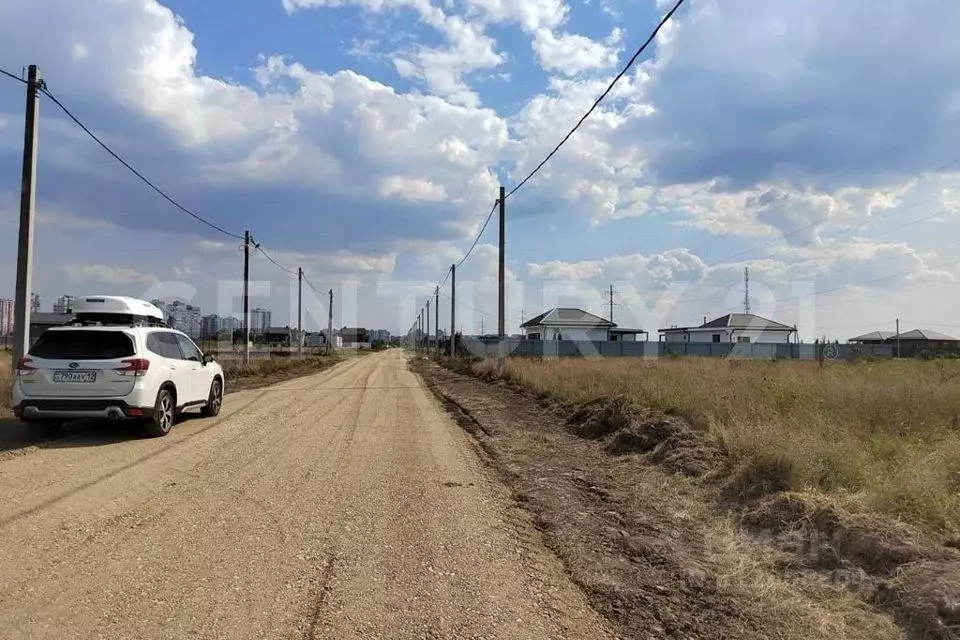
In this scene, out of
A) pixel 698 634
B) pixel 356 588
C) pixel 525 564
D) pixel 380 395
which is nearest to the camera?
pixel 698 634

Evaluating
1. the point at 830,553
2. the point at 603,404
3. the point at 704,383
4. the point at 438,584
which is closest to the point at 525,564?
the point at 438,584

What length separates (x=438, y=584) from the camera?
4.41m

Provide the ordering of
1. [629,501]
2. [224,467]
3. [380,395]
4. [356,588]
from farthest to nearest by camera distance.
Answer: [380,395] → [224,467] → [629,501] → [356,588]

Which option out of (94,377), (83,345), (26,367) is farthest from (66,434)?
(83,345)

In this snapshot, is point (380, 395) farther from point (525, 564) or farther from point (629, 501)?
point (525, 564)

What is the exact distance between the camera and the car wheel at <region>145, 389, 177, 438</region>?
1025 centimetres

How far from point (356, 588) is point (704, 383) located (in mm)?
10928

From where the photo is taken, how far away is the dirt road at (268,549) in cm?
381

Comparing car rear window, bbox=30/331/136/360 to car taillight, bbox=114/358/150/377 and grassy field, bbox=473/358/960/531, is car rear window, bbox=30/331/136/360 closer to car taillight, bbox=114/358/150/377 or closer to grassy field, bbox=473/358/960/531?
car taillight, bbox=114/358/150/377

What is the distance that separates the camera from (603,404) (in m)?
13.1

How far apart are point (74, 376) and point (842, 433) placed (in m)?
10.9

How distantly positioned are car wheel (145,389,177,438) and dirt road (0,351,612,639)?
88cm

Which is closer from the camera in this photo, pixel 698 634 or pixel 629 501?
pixel 698 634

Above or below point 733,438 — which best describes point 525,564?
below
